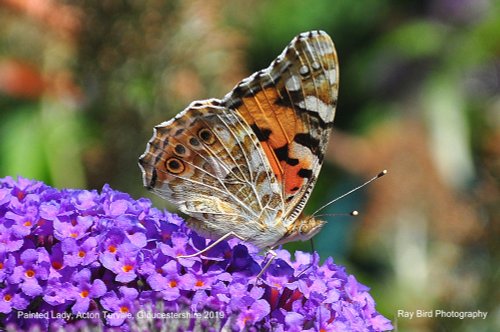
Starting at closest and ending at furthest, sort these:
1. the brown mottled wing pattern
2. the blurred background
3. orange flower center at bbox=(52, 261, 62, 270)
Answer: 1. orange flower center at bbox=(52, 261, 62, 270)
2. the brown mottled wing pattern
3. the blurred background

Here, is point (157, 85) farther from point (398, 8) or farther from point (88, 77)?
point (398, 8)

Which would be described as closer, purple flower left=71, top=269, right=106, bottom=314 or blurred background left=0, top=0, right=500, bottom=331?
purple flower left=71, top=269, right=106, bottom=314

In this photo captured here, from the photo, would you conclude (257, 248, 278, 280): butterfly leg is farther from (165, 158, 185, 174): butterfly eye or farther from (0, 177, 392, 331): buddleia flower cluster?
(165, 158, 185, 174): butterfly eye

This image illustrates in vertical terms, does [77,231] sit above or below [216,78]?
below

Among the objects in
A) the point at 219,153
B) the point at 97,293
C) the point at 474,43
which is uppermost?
the point at 474,43

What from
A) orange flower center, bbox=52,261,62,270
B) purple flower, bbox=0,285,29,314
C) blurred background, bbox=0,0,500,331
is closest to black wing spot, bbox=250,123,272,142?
orange flower center, bbox=52,261,62,270

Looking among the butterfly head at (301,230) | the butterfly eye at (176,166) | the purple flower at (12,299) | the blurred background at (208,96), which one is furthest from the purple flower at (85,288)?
the blurred background at (208,96)

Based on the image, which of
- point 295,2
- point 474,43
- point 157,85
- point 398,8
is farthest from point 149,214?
point 398,8

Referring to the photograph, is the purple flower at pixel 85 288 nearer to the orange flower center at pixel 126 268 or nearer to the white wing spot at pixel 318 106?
the orange flower center at pixel 126 268

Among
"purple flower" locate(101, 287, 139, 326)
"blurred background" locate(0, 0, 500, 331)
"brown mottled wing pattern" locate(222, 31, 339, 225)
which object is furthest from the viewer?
"blurred background" locate(0, 0, 500, 331)
